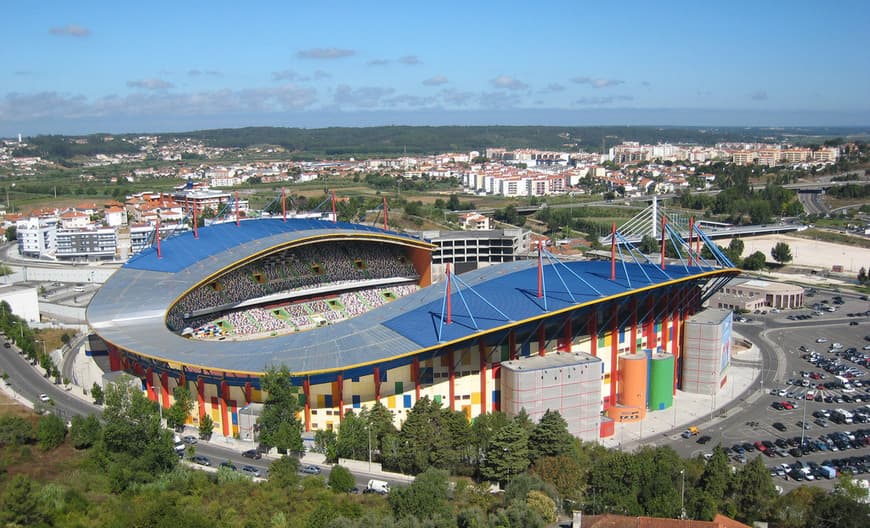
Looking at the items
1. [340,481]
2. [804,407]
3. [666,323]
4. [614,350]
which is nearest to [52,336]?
[340,481]

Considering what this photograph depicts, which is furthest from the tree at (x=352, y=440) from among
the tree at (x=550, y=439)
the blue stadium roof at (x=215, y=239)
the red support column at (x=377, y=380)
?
the blue stadium roof at (x=215, y=239)

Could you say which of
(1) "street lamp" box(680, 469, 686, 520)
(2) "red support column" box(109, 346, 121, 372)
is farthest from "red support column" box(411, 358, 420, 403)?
(2) "red support column" box(109, 346, 121, 372)

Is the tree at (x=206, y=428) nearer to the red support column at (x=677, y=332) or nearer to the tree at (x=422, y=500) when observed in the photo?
the tree at (x=422, y=500)

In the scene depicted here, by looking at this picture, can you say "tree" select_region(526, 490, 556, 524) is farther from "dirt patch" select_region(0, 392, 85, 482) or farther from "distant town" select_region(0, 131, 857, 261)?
"distant town" select_region(0, 131, 857, 261)

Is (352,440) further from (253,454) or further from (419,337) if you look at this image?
(419,337)

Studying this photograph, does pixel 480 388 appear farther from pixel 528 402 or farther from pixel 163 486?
pixel 163 486
